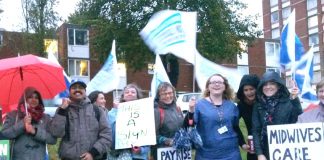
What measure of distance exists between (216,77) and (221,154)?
3.17 feet

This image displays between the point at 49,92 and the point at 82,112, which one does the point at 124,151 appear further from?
the point at 49,92

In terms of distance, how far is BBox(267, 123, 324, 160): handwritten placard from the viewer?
598 cm

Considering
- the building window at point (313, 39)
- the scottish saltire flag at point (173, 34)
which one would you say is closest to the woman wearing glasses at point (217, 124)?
the scottish saltire flag at point (173, 34)

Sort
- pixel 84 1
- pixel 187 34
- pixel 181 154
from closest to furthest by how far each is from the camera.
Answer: pixel 181 154
pixel 187 34
pixel 84 1

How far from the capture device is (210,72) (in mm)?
7602

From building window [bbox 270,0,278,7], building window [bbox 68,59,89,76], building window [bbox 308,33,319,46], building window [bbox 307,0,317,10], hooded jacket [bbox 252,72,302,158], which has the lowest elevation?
hooded jacket [bbox 252,72,302,158]

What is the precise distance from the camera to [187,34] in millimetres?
7770

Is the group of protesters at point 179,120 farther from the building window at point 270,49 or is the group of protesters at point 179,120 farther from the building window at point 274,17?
the building window at point 274,17

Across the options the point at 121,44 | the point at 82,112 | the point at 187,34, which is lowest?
the point at 82,112

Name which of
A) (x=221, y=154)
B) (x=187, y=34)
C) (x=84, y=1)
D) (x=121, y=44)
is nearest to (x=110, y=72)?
(x=187, y=34)

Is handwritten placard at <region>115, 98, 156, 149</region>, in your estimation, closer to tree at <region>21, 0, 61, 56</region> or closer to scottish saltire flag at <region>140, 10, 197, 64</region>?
scottish saltire flag at <region>140, 10, 197, 64</region>

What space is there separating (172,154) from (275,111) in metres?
1.54

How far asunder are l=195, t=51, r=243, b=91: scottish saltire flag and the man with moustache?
5.11 ft

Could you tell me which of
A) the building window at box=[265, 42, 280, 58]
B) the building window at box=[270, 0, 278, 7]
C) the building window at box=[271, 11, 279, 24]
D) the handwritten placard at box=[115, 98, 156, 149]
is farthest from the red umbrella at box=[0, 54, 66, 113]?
the building window at box=[270, 0, 278, 7]
